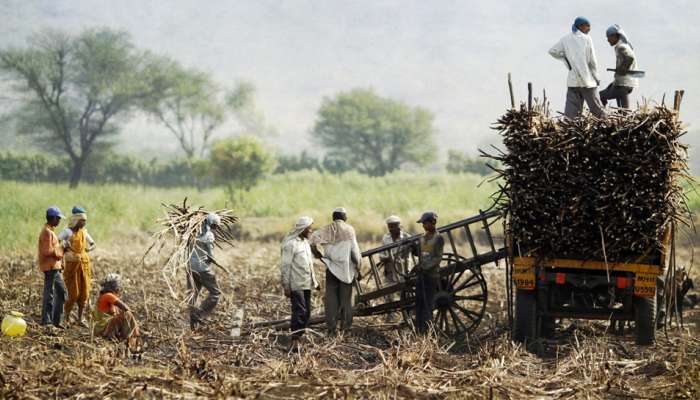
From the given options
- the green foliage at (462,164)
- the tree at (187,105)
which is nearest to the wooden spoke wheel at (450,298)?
the tree at (187,105)

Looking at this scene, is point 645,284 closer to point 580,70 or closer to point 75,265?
point 580,70

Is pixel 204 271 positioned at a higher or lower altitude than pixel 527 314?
higher

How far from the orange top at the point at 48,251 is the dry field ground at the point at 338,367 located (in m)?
0.78

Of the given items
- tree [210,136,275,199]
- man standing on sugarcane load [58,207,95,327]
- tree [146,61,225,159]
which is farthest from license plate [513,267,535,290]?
tree [146,61,225,159]

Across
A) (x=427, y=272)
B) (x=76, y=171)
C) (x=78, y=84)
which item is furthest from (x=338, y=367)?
(x=78, y=84)

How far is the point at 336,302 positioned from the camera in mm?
10719

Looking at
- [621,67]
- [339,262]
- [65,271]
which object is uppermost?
[621,67]

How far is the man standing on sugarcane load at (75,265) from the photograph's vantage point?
11.4 metres

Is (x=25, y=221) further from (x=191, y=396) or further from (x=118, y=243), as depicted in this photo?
(x=191, y=396)

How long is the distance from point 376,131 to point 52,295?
5875 cm

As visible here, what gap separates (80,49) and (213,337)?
4417 centimetres

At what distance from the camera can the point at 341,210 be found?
10602 millimetres

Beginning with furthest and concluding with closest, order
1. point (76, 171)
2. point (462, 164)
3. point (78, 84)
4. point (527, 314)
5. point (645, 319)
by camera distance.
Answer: point (462, 164), point (78, 84), point (76, 171), point (527, 314), point (645, 319)

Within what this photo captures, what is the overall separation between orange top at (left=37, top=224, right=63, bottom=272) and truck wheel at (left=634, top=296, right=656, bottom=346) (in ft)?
24.3
